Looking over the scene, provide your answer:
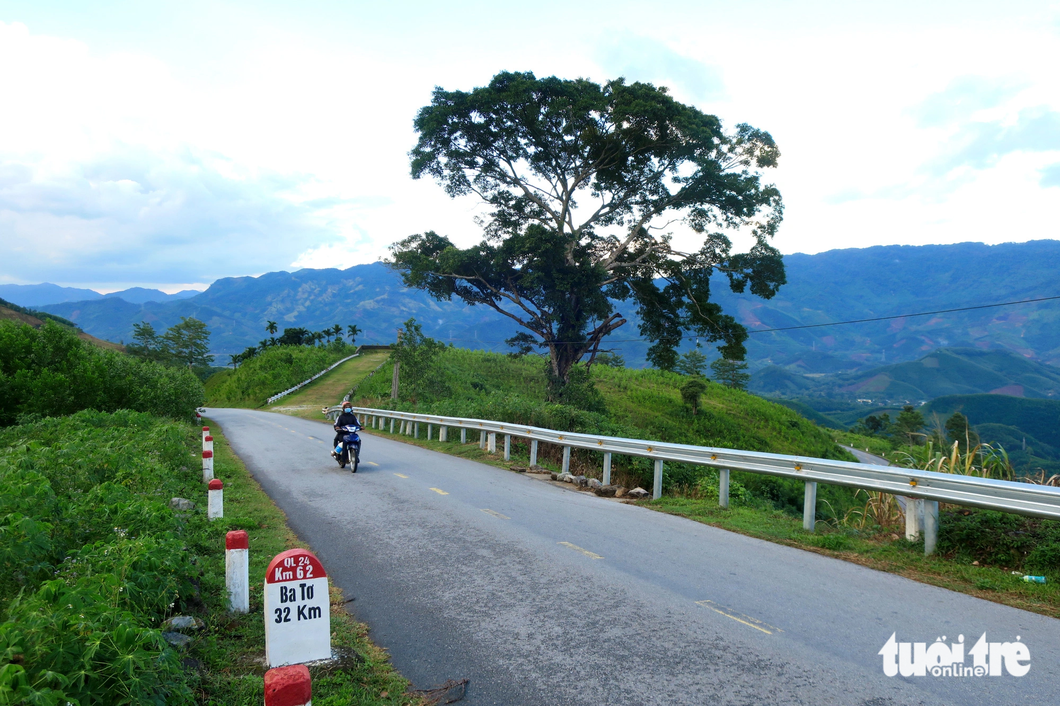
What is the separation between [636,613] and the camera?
552cm

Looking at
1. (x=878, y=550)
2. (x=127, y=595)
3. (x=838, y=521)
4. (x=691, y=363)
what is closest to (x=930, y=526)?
→ (x=878, y=550)

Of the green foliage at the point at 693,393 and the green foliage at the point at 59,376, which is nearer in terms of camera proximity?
the green foliage at the point at 59,376

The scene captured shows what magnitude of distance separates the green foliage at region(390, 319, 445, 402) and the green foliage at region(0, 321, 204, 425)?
46.5 feet

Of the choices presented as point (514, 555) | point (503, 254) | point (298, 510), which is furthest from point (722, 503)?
point (503, 254)

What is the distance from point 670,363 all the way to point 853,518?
2044 cm

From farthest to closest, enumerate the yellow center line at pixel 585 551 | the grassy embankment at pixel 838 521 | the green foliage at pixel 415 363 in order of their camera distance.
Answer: the green foliage at pixel 415 363 < the yellow center line at pixel 585 551 < the grassy embankment at pixel 838 521

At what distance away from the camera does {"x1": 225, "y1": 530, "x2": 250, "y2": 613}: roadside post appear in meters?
5.25

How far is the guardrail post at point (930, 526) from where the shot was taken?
7.64 metres

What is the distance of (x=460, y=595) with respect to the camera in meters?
6.10

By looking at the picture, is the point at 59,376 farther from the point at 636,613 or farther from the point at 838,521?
the point at 838,521

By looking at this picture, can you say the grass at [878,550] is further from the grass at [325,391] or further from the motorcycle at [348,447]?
the grass at [325,391]

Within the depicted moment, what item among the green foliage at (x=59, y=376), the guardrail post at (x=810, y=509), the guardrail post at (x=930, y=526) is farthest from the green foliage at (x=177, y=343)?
the guardrail post at (x=930, y=526)

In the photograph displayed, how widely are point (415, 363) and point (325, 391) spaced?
24.0 metres

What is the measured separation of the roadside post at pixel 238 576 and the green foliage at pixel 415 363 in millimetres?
29982
